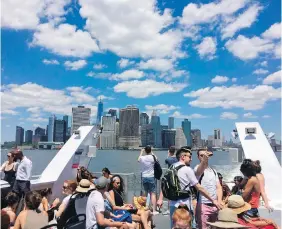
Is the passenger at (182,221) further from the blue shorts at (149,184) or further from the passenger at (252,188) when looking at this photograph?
the blue shorts at (149,184)

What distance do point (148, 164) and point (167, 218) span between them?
105 cm

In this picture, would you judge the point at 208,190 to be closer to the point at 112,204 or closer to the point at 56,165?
the point at 112,204

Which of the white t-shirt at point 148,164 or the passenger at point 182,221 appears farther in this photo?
the white t-shirt at point 148,164

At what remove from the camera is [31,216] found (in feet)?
10.5

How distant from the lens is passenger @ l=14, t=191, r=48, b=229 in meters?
3.16

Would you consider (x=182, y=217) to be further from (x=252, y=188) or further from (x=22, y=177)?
(x=22, y=177)

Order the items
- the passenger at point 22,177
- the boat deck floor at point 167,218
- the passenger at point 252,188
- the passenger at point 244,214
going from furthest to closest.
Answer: the passenger at point 22,177 < the boat deck floor at point 167,218 < the passenger at point 252,188 < the passenger at point 244,214

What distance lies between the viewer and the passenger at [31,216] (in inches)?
124

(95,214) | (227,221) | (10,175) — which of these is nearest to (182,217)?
(227,221)

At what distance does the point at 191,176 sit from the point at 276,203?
2.10 meters

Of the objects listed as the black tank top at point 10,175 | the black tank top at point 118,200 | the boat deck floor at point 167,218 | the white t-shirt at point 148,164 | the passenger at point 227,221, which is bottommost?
the boat deck floor at point 167,218

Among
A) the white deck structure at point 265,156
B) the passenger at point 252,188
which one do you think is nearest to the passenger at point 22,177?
the passenger at point 252,188

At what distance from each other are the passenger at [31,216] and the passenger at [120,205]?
1409 millimetres

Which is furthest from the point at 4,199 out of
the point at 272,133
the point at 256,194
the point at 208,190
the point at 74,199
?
the point at 272,133
